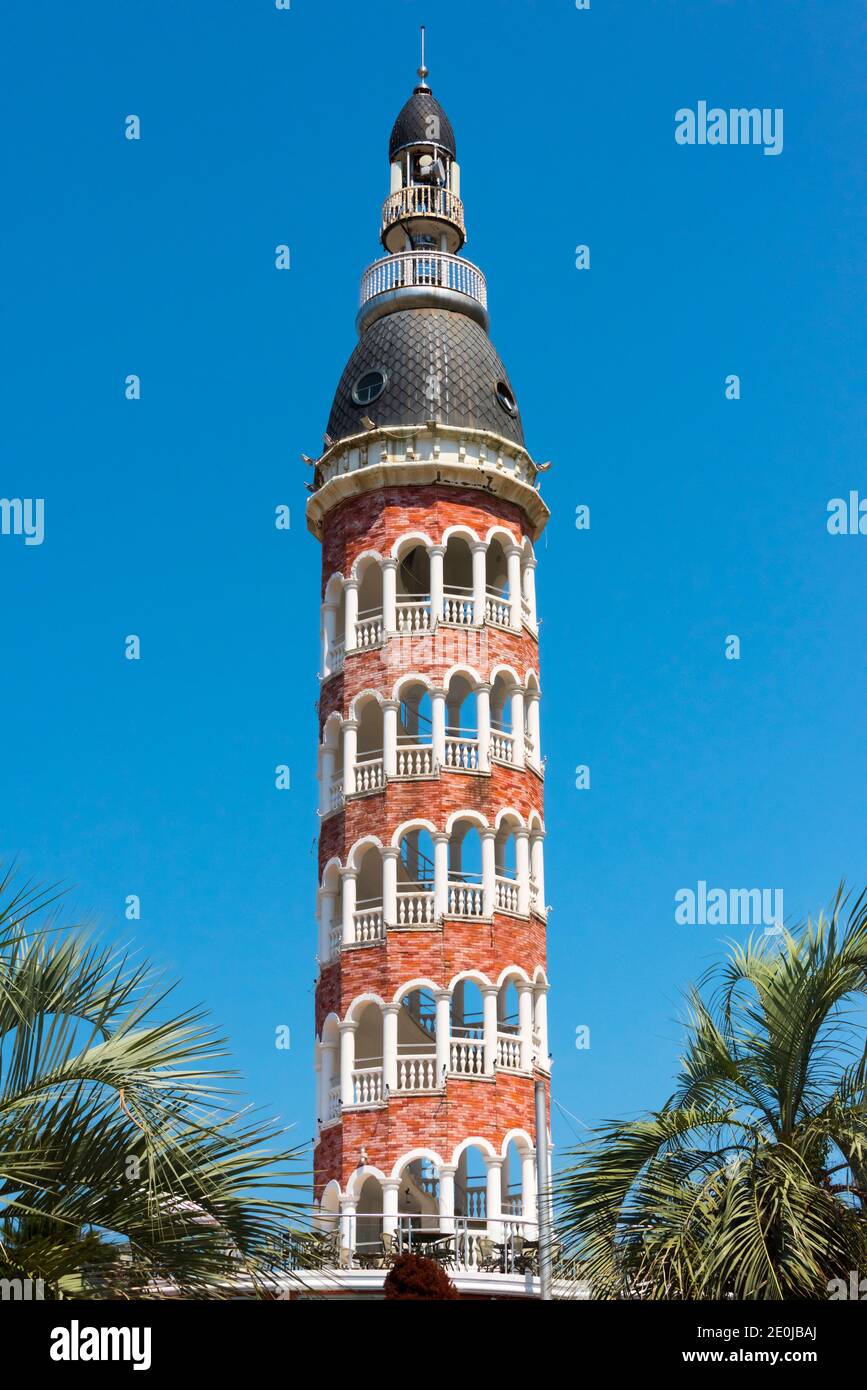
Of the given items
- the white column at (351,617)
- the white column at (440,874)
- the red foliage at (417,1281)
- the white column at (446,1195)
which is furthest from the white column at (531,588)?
the red foliage at (417,1281)

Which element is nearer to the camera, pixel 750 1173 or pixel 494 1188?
pixel 750 1173

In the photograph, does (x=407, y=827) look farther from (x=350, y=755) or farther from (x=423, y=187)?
(x=423, y=187)

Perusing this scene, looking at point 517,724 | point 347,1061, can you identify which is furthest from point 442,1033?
point 517,724

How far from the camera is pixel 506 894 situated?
159ft

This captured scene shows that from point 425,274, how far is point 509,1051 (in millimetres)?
22860

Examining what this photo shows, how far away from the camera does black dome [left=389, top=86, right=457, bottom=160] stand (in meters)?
56.2

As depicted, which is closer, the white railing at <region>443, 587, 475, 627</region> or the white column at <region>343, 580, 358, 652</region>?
the white railing at <region>443, 587, 475, 627</region>

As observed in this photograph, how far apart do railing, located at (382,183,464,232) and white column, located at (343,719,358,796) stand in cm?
1623

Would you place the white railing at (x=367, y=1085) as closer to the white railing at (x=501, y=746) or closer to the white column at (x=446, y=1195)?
the white column at (x=446, y=1195)

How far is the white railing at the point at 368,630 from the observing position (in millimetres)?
49969

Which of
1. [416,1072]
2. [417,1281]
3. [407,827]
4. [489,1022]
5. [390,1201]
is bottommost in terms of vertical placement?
[417,1281]

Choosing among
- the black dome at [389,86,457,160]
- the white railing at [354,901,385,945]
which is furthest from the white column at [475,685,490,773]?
the black dome at [389,86,457,160]

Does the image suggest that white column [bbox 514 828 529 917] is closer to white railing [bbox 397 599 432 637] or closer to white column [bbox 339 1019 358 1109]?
white column [bbox 339 1019 358 1109]
